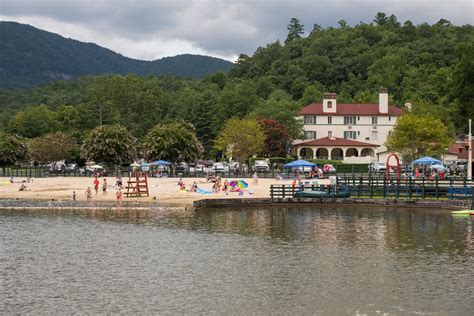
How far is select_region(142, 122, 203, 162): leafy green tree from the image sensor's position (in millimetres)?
93750

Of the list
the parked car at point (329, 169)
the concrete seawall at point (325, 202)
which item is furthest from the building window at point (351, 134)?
the concrete seawall at point (325, 202)

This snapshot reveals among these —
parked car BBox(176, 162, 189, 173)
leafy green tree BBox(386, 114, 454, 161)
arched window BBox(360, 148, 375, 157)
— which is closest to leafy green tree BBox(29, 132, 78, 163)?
parked car BBox(176, 162, 189, 173)

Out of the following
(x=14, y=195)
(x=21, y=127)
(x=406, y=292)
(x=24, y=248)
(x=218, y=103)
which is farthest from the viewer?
(x=21, y=127)

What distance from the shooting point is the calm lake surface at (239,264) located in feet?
79.7

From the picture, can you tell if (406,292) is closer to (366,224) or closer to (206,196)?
(366,224)

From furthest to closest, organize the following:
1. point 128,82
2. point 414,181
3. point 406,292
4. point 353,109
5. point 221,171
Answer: point 128,82
point 353,109
point 221,171
point 414,181
point 406,292

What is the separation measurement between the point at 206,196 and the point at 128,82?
3662 inches

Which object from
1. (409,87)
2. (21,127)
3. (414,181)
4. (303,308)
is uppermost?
(409,87)

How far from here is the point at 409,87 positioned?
141500 millimetres

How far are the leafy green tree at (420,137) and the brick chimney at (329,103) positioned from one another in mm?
18668

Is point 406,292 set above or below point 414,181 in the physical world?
below

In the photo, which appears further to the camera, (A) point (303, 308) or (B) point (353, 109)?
(B) point (353, 109)

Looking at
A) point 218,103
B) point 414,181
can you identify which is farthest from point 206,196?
point 218,103

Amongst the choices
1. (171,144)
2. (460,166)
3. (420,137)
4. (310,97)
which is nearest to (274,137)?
(171,144)
